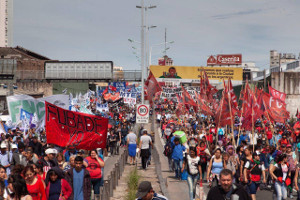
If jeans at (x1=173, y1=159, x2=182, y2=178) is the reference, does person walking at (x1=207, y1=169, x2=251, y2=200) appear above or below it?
above

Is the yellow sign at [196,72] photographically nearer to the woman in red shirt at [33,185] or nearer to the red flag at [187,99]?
the red flag at [187,99]

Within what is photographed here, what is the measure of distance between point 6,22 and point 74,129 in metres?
111

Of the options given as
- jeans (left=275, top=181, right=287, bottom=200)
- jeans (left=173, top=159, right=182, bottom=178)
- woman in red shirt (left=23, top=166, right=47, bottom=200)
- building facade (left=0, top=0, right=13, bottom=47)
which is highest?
building facade (left=0, top=0, right=13, bottom=47)

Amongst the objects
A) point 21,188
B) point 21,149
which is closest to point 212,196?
point 21,188

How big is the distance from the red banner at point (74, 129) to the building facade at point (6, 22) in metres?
108

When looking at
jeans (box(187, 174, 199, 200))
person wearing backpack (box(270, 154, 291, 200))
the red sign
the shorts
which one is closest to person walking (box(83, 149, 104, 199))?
jeans (box(187, 174, 199, 200))

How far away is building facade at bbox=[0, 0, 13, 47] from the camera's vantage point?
371 feet

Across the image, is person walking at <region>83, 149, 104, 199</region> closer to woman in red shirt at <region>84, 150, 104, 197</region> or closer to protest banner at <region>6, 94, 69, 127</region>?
woman in red shirt at <region>84, 150, 104, 197</region>

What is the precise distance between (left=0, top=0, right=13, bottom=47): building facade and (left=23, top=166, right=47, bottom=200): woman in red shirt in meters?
111

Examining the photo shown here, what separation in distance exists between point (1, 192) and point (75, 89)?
70.4 metres

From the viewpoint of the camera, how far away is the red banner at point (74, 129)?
403 inches

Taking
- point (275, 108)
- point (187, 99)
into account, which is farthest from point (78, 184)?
point (187, 99)

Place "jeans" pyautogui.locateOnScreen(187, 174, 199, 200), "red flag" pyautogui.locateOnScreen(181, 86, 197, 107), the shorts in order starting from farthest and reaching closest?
"red flag" pyautogui.locateOnScreen(181, 86, 197, 107), "jeans" pyautogui.locateOnScreen(187, 174, 199, 200), the shorts

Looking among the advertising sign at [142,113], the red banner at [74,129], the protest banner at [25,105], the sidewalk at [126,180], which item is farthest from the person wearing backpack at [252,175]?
the advertising sign at [142,113]
